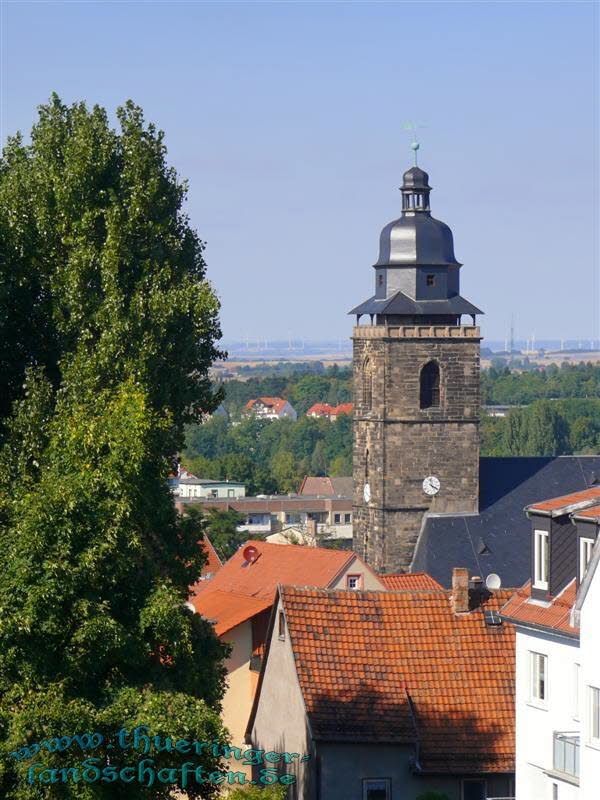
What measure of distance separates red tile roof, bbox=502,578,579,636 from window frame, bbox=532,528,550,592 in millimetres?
306

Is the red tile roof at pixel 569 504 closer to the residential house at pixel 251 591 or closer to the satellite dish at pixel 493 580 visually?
the residential house at pixel 251 591

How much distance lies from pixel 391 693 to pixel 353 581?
1832 centimetres

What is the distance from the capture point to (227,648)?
97.7 ft

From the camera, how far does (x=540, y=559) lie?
31625mm

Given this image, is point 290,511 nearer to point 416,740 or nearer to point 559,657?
point 416,740

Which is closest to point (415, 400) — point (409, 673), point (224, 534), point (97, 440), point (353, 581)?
point (353, 581)

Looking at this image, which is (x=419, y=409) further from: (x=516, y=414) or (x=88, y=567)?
(x=516, y=414)

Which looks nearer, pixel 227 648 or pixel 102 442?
pixel 102 442

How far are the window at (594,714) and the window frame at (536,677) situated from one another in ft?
6.65

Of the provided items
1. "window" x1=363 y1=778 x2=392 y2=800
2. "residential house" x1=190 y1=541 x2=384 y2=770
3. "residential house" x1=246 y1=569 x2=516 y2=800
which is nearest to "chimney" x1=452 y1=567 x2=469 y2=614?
"residential house" x1=246 y1=569 x2=516 y2=800

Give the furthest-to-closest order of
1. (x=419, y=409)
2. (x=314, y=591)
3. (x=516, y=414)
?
(x=516, y=414)
(x=419, y=409)
(x=314, y=591)

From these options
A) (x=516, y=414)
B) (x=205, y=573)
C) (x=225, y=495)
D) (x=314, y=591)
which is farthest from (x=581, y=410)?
(x=314, y=591)

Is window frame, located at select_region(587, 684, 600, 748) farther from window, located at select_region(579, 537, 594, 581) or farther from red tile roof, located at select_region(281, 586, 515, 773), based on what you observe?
red tile roof, located at select_region(281, 586, 515, 773)

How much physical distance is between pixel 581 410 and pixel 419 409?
134 metres
